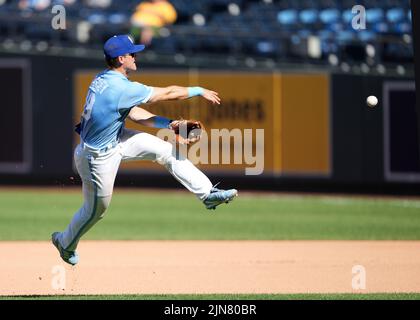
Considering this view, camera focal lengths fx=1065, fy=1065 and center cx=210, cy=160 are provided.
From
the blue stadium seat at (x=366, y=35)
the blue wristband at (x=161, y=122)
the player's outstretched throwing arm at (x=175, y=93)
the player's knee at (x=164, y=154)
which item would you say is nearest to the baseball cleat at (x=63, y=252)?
the player's knee at (x=164, y=154)

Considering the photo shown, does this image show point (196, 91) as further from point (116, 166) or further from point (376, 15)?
point (376, 15)

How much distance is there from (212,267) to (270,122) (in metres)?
9.78

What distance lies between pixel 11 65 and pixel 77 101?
4.97ft

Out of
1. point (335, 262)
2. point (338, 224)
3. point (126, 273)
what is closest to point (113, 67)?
point (126, 273)

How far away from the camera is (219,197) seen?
8227 mm

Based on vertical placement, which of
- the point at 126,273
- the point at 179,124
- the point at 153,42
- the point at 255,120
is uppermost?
the point at 153,42

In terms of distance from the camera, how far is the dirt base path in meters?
9.09

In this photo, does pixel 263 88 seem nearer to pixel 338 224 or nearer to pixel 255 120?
pixel 255 120

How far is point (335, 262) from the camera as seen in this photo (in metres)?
11.0

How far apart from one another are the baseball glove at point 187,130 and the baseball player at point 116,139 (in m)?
0.06

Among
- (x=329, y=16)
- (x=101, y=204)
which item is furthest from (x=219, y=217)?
(x=101, y=204)

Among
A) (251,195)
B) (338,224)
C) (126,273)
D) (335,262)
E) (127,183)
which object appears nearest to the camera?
(126,273)

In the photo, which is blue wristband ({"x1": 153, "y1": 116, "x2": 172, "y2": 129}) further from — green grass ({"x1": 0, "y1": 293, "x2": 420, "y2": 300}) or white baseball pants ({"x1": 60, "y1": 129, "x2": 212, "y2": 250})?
green grass ({"x1": 0, "y1": 293, "x2": 420, "y2": 300})

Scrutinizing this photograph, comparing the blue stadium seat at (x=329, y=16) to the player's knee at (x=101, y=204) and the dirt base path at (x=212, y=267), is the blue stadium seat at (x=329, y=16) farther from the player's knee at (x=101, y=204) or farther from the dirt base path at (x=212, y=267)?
the player's knee at (x=101, y=204)
